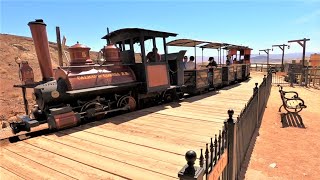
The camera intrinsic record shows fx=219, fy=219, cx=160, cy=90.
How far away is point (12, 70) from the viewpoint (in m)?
24.6

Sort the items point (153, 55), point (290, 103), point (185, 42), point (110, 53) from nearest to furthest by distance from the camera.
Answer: point (110, 53), point (153, 55), point (290, 103), point (185, 42)

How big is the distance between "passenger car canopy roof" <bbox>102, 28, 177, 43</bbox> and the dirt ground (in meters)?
5.04

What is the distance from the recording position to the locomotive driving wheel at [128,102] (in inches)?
294

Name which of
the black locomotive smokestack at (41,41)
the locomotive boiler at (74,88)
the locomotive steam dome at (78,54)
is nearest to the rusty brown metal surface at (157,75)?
the locomotive boiler at (74,88)

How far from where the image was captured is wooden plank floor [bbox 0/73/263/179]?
3.49 metres

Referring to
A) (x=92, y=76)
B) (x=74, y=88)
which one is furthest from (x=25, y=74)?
(x=92, y=76)

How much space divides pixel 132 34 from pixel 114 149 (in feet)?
16.3

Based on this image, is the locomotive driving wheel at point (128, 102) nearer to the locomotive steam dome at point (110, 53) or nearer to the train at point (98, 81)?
the train at point (98, 81)

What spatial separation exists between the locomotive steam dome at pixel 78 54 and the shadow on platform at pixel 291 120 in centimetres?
741

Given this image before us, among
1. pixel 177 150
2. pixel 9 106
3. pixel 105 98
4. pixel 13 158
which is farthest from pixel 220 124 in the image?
pixel 9 106

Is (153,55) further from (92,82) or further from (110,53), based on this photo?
(92,82)

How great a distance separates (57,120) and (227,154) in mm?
4308

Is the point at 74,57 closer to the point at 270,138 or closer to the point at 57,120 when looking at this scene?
the point at 57,120

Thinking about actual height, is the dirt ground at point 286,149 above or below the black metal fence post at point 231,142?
below
